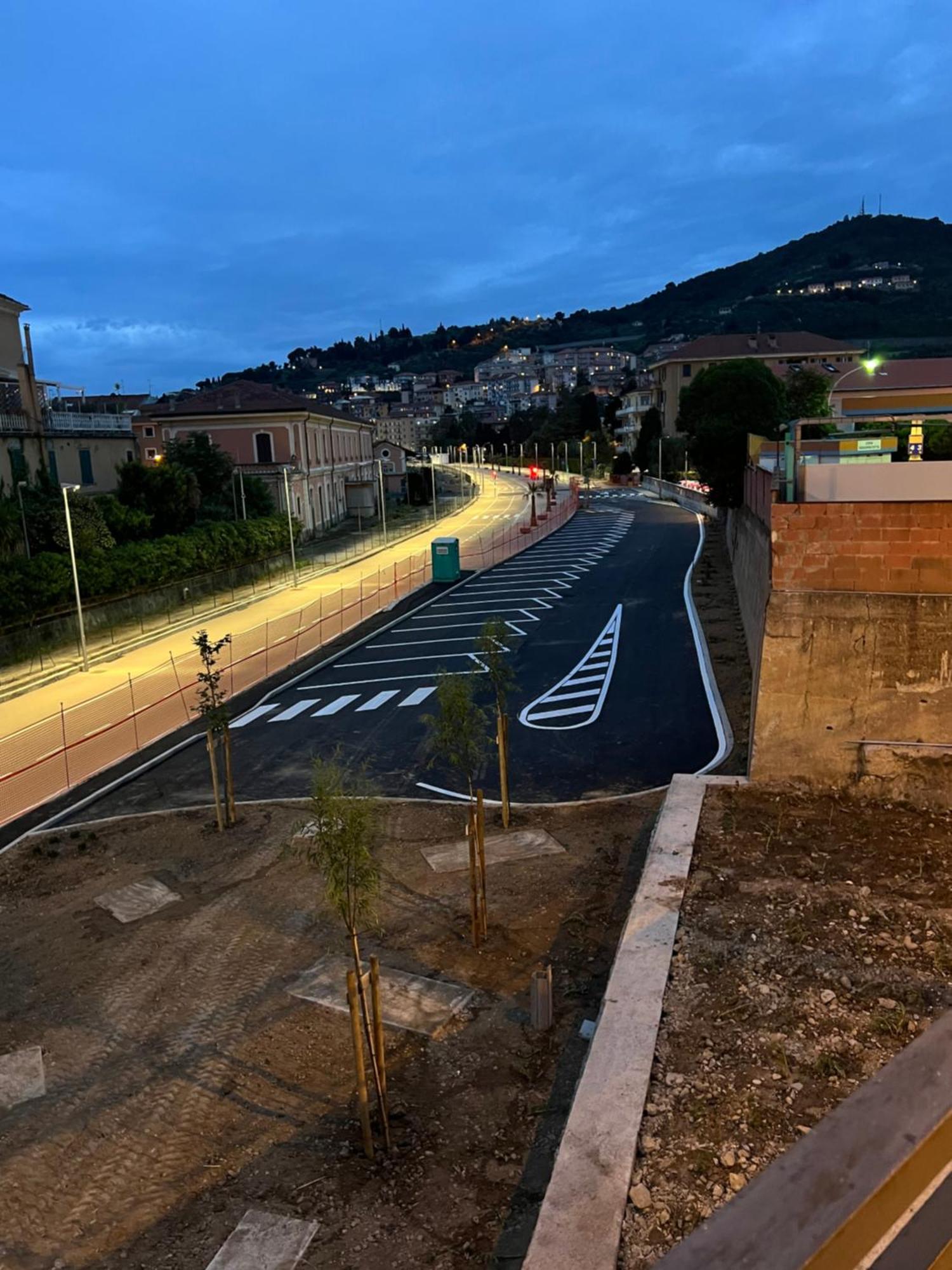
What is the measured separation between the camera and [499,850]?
13.8 meters

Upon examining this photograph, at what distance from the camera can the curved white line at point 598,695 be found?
20.2 metres

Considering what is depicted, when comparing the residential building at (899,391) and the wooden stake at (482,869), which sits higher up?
the residential building at (899,391)

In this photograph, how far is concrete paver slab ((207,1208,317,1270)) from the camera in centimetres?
659

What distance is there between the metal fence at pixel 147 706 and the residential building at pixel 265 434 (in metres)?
23.4

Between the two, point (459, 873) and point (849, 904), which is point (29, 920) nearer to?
point (459, 873)

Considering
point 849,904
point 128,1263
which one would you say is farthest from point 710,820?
point 128,1263

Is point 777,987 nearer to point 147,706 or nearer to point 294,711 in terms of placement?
point 294,711

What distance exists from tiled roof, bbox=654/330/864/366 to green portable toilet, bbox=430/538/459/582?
2770 inches

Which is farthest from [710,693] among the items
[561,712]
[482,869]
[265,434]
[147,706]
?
[265,434]

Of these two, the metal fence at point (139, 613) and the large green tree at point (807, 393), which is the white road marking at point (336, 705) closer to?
the metal fence at point (139, 613)

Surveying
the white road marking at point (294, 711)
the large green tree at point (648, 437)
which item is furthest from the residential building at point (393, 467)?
the white road marking at point (294, 711)

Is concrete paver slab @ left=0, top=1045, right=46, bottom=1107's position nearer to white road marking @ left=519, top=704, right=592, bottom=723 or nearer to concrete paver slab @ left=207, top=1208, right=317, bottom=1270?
concrete paver slab @ left=207, top=1208, right=317, bottom=1270

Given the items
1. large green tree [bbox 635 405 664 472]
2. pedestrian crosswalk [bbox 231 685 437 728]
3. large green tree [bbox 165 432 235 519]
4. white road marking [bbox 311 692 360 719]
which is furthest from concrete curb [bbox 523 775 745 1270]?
large green tree [bbox 635 405 664 472]

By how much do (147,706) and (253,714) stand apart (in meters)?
3.92
